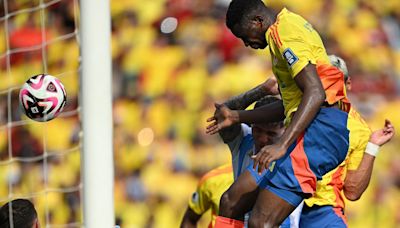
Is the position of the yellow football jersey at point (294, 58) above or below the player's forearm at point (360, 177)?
above

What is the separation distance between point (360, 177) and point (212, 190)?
117 centimetres

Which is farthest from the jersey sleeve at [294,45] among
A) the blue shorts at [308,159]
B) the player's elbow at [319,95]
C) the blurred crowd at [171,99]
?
the blurred crowd at [171,99]

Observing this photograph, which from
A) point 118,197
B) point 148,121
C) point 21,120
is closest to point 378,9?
point 148,121

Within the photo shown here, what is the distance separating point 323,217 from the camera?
419 centimetres

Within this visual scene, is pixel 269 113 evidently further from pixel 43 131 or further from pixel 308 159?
pixel 43 131

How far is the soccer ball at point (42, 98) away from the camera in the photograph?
12.9ft

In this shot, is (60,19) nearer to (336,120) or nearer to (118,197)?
(118,197)

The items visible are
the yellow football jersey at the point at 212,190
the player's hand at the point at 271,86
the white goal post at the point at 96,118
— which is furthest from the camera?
the yellow football jersey at the point at 212,190

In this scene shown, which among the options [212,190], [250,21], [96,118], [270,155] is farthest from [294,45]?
[212,190]

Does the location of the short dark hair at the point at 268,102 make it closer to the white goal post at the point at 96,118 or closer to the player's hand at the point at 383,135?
the player's hand at the point at 383,135

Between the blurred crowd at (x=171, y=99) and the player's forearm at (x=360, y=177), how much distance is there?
2.18m

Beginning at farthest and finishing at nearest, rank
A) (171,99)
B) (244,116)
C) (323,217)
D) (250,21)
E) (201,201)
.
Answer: (171,99) → (201,201) → (323,217) → (244,116) → (250,21)

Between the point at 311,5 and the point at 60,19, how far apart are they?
1937mm

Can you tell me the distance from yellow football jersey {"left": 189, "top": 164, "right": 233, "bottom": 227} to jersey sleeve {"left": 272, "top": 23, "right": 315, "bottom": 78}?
1.74m
